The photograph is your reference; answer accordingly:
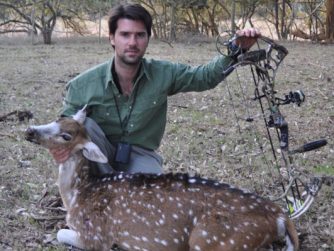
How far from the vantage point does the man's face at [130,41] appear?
12.8 ft

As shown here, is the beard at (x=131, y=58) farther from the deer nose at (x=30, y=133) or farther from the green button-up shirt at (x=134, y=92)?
the deer nose at (x=30, y=133)

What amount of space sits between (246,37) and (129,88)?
Answer: 1022 mm

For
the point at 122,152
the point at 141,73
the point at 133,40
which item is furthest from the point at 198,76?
the point at 122,152

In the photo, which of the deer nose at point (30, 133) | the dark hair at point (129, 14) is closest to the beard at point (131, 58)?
the dark hair at point (129, 14)

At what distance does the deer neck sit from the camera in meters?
3.60

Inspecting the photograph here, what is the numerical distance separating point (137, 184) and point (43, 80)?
7559 mm

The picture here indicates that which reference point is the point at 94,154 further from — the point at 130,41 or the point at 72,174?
the point at 130,41

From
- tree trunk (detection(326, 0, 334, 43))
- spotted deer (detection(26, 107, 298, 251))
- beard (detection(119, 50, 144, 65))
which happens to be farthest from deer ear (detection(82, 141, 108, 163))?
tree trunk (detection(326, 0, 334, 43))

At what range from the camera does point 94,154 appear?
3.42 metres

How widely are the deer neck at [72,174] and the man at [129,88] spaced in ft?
0.96

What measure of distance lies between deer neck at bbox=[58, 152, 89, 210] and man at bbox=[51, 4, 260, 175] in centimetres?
29

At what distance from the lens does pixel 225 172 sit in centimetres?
521

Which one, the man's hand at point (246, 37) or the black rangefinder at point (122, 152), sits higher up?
the man's hand at point (246, 37)

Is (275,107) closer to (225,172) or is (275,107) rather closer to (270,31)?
(225,172)
